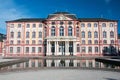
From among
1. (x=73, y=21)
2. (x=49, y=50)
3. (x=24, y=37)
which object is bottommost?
(x=49, y=50)

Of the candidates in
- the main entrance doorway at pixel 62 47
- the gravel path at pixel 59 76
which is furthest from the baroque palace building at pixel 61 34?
the gravel path at pixel 59 76

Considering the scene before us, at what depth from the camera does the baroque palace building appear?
196 ft

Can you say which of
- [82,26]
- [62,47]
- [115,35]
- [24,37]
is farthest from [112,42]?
[24,37]

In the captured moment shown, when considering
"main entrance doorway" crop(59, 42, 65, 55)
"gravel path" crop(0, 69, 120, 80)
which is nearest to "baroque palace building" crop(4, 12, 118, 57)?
"main entrance doorway" crop(59, 42, 65, 55)

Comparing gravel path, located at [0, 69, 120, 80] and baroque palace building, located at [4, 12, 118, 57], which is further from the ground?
baroque palace building, located at [4, 12, 118, 57]

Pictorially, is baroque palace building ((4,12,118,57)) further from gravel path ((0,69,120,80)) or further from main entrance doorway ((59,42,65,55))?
gravel path ((0,69,120,80))

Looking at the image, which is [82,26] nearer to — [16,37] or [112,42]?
[112,42]

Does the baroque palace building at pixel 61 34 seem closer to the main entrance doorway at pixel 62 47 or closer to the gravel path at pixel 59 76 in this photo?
the main entrance doorway at pixel 62 47

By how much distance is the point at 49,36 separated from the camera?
58562 millimetres

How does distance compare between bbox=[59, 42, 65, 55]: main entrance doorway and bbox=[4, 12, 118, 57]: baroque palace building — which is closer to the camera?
bbox=[59, 42, 65, 55]: main entrance doorway

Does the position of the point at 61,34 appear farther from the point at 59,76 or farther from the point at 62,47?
the point at 59,76

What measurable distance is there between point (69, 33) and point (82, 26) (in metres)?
5.01

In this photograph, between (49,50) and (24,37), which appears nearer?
(49,50)

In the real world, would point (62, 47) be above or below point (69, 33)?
below
